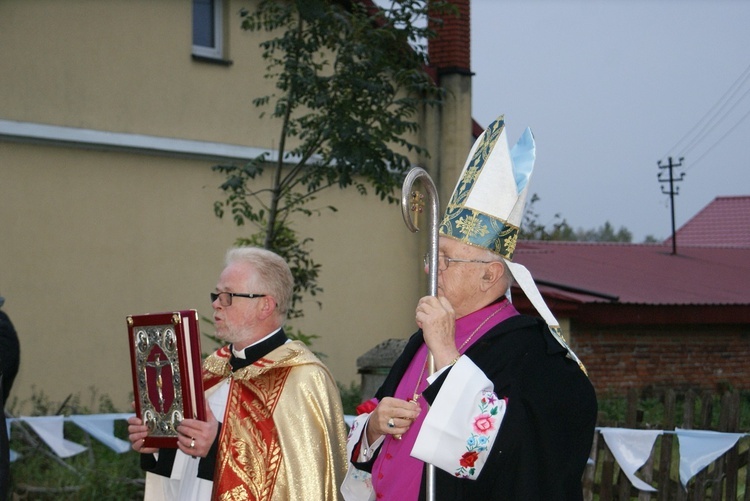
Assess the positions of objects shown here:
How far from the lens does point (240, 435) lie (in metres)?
4.39

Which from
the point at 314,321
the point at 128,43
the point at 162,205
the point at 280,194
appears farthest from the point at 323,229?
the point at 280,194

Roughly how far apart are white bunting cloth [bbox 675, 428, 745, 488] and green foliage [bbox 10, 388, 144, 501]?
149 inches

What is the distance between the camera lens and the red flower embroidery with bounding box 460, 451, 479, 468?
328 centimetres

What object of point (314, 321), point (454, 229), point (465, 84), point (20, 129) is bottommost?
point (314, 321)

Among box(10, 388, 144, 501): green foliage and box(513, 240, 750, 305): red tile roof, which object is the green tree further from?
box(513, 240, 750, 305): red tile roof

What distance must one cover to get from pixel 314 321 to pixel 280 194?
4423 millimetres

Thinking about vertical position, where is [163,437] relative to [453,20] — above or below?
below

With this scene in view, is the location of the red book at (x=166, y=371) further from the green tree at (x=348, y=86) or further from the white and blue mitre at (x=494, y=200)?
the green tree at (x=348, y=86)

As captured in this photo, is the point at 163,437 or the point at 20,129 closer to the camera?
the point at 163,437

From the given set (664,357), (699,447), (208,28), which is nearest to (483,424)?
(699,447)

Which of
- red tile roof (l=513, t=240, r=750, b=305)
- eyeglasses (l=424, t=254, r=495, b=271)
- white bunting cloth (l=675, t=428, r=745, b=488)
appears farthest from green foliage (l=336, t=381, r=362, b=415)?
eyeglasses (l=424, t=254, r=495, b=271)

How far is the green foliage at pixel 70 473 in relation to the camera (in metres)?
7.79

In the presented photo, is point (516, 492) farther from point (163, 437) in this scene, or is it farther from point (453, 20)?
point (453, 20)

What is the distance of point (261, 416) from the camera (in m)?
4.41
